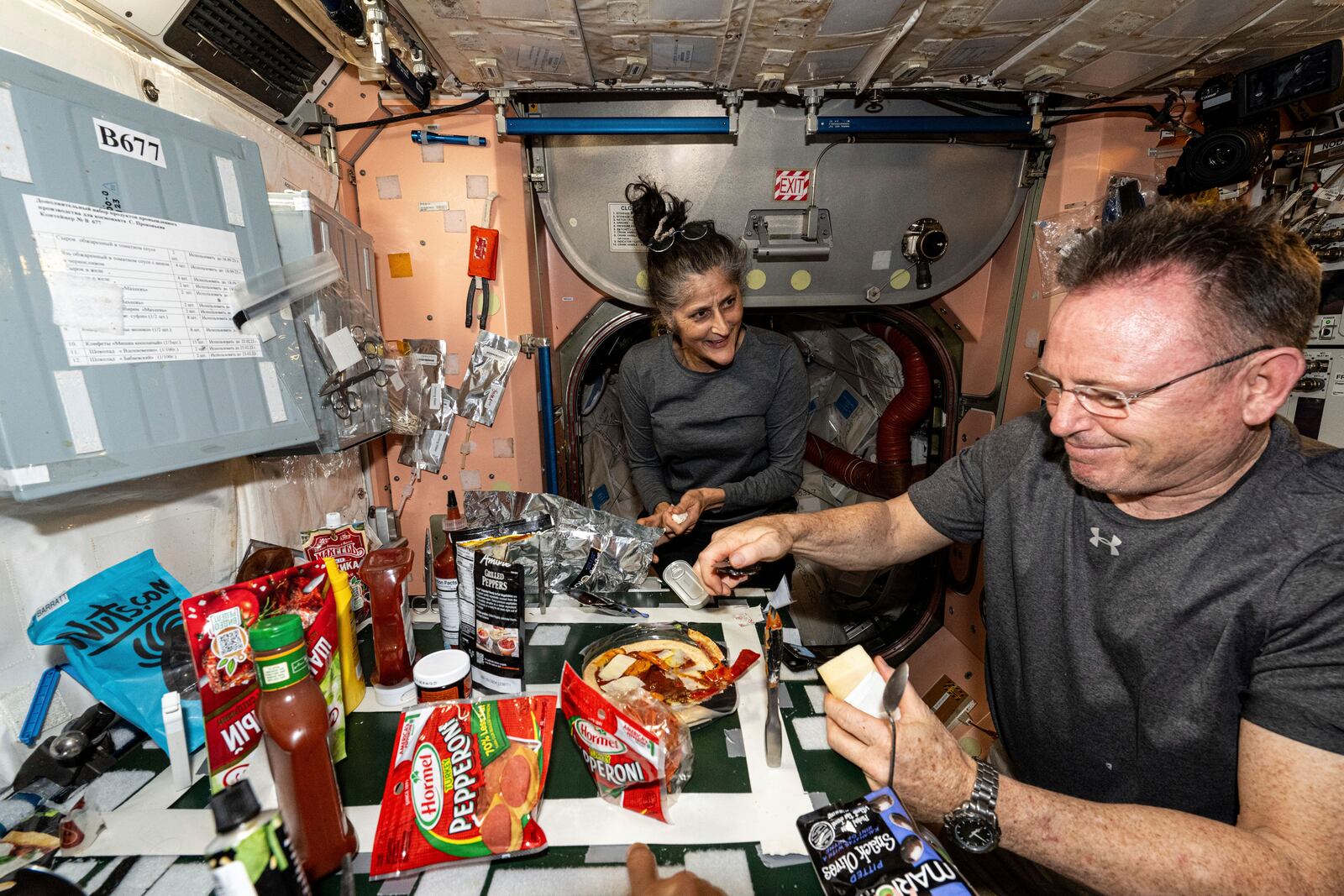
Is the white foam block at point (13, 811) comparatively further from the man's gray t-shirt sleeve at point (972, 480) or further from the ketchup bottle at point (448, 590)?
the man's gray t-shirt sleeve at point (972, 480)

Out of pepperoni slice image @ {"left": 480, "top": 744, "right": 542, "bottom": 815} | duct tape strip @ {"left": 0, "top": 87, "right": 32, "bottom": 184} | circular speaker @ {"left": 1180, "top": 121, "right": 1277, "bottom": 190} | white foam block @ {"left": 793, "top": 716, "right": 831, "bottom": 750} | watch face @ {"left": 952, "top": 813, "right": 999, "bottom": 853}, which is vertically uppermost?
circular speaker @ {"left": 1180, "top": 121, "right": 1277, "bottom": 190}

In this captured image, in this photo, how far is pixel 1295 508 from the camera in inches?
33.9

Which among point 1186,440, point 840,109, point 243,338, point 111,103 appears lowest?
point 1186,440

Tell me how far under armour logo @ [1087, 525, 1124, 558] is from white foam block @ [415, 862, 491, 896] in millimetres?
1205

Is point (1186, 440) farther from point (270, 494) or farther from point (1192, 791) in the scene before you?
point (270, 494)

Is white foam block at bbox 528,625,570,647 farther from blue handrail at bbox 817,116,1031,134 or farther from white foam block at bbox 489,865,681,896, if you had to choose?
blue handrail at bbox 817,116,1031,134

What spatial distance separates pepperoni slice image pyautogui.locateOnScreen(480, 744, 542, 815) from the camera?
2.57 feet

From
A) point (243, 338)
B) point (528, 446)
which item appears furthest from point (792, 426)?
point (243, 338)

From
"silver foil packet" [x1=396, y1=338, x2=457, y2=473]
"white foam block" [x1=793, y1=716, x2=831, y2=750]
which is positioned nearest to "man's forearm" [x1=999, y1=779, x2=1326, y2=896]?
"white foam block" [x1=793, y1=716, x2=831, y2=750]

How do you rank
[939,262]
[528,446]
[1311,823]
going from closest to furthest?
[1311,823] < [528,446] < [939,262]

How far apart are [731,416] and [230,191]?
1.52m

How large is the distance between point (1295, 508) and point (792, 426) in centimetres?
133

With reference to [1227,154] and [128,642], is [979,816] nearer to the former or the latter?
[128,642]

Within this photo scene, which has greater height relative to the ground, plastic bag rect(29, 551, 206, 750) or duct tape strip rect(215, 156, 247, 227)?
duct tape strip rect(215, 156, 247, 227)
